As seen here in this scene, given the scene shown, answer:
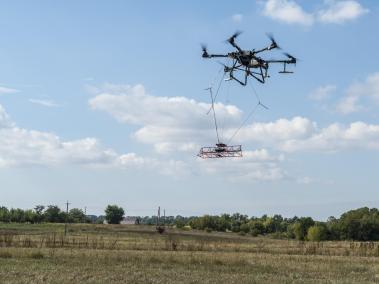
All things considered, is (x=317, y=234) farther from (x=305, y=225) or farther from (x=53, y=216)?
(x=53, y=216)

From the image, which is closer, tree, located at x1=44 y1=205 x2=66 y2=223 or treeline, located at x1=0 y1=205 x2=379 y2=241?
treeline, located at x1=0 y1=205 x2=379 y2=241

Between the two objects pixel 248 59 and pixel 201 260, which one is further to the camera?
pixel 201 260

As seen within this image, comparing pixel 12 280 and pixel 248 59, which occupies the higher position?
pixel 248 59

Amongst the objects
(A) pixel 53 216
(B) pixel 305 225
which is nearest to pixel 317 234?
(B) pixel 305 225

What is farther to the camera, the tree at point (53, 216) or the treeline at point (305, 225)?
the tree at point (53, 216)

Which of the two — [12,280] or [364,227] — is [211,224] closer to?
[364,227]

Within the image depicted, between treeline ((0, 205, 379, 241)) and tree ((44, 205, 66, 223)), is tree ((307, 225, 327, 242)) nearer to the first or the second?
treeline ((0, 205, 379, 241))

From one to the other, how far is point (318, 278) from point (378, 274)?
212 inches

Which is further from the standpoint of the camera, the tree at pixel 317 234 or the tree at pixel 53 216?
the tree at pixel 53 216

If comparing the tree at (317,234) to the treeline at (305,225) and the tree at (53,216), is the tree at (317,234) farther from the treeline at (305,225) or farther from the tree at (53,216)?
the tree at (53,216)

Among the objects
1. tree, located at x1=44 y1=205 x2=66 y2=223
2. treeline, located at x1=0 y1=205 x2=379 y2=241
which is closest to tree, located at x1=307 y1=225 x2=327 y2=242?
treeline, located at x1=0 y1=205 x2=379 y2=241

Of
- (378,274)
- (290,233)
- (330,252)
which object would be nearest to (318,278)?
(378,274)

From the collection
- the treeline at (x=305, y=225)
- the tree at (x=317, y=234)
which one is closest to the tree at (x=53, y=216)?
the treeline at (x=305, y=225)

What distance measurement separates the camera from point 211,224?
18662cm
